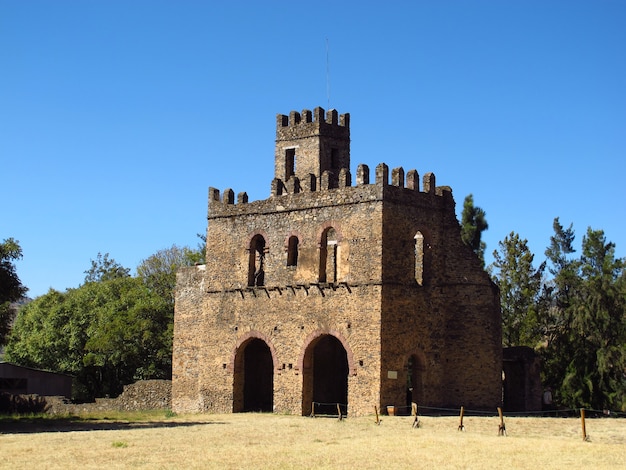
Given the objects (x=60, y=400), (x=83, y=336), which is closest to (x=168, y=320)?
(x=83, y=336)

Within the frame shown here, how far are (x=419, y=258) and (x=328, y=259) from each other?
11.5ft

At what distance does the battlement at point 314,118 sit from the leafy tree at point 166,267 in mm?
16692

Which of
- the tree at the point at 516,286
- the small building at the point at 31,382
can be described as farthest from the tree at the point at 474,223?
the small building at the point at 31,382

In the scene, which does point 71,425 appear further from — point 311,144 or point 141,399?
point 311,144

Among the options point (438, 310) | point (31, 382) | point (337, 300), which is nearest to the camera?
point (337, 300)

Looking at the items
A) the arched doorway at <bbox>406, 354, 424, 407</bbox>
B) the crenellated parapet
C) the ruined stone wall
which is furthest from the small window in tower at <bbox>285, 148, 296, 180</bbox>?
the arched doorway at <bbox>406, 354, 424, 407</bbox>

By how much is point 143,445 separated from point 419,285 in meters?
14.0

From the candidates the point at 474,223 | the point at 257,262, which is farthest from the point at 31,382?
the point at 474,223

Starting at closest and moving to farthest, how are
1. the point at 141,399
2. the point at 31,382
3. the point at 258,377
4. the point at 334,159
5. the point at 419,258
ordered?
the point at 419,258, the point at 258,377, the point at 334,159, the point at 141,399, the point at 31,382

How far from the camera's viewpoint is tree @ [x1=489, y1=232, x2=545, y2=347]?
49.3 metres

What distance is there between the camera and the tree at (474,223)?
54281 mm

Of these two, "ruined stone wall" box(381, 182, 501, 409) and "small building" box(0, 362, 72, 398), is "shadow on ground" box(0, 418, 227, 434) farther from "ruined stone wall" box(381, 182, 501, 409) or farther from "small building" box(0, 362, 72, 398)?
"small building" box(0, 362, 72, 398)

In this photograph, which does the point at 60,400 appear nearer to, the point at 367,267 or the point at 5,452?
the point at 367,267

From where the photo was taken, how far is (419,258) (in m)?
36.2
